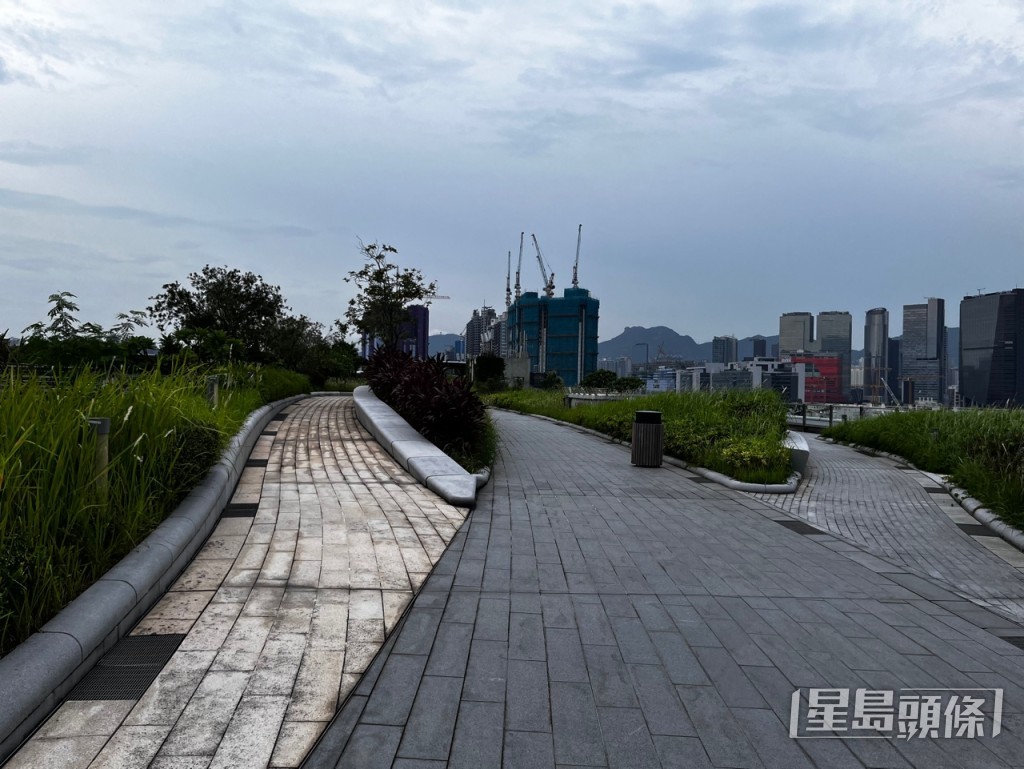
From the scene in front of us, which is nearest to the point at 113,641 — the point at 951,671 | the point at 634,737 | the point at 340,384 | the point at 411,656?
the point at 411,656

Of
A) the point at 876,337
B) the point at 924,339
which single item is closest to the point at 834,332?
the point at 876,337

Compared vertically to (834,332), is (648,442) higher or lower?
lower

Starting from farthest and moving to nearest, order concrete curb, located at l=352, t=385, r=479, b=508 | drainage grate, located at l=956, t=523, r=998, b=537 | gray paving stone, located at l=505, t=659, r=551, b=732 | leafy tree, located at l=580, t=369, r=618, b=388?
leafy tree, located at l=580, t=369, r=618, b=388, concrete curb, located at l=352, t=385, r=479, b=508, drainage grate, located at l=956, t=523, r=998, b=537, gray paving stone, located at l=505, t=659, r=551, b=732

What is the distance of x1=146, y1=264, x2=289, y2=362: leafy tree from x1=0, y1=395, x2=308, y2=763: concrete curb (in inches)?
1188

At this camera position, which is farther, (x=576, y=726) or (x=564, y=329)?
(x=564, y=329)

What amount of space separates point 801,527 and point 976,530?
2164 millimetres

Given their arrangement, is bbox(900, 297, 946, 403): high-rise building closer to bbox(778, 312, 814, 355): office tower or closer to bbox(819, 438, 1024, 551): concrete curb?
bbox(778, 312, 814, 355): office tower

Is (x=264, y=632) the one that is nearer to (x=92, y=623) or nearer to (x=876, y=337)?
(x=92, y=623)

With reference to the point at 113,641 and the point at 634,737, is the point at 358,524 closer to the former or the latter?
the point at 113,641

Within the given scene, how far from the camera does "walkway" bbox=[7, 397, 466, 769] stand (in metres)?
2.77

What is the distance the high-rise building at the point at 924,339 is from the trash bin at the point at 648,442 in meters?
112

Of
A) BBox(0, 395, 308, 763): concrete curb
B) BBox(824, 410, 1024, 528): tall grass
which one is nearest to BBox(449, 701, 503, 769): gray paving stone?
BBox(0, 395, 308, 763): concrete curb

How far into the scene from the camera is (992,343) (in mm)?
51375

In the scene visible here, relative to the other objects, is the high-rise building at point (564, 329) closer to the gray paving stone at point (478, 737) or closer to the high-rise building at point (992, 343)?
the high-rise building at point (992, 343)
